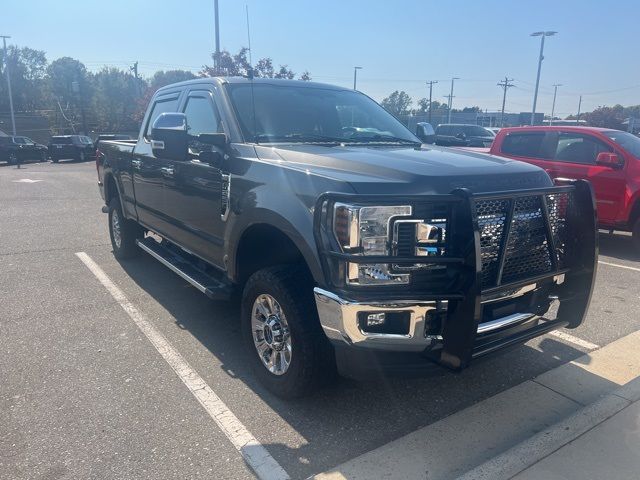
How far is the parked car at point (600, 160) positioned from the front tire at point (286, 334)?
6190mm

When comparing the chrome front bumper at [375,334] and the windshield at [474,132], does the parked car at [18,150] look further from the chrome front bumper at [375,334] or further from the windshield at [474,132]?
the chrome front bumper at [375,334]

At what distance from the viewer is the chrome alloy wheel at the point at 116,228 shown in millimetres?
6883

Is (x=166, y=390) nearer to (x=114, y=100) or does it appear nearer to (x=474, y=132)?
(x=474, y=132)

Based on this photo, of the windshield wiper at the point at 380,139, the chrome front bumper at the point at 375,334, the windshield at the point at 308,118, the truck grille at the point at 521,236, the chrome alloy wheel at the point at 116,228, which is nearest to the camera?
the chrome front bumper at the point at 375,334

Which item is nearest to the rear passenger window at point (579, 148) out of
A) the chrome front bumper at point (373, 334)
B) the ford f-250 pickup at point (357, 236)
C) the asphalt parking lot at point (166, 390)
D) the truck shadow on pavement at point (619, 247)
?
the truck shadow on pavement at point (619, 247)

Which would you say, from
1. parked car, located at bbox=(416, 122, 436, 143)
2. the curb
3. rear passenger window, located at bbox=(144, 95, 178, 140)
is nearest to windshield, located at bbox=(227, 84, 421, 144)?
parked car, located at bbox=(416, 122, 436, 143)

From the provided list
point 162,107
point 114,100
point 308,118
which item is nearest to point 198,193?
point 308,118

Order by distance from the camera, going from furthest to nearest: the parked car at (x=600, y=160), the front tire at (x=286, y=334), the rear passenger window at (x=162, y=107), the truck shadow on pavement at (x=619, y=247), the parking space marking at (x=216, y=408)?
1. the parked car at (x=600, y=160)
2. the truck shadow on pavement at (x=619, y=247)
3. the rear passenger window at (x=162, y=107)
4. the front tire at (x=286, y=334)
5. the parking space marking at (x=216, y=408)

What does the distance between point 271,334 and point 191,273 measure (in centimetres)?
144

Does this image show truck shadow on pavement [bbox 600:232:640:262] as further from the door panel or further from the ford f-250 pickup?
the door panel

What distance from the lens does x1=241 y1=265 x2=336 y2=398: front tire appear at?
302 cm

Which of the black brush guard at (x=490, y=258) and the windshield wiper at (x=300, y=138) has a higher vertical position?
the windshield wiper at (x=300, y=138)


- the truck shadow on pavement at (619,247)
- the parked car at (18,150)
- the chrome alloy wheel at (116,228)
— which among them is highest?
the chrome alloy wheel at (116,228)

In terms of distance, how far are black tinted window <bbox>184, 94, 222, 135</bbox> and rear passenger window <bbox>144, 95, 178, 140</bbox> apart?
16.2 inches
